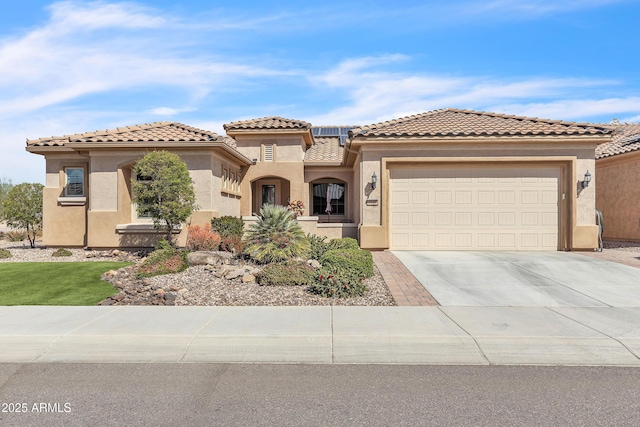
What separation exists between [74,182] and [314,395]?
16175 mm

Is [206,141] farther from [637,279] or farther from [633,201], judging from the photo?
[633,201]

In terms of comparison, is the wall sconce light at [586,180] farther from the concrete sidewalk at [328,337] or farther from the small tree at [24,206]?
the small tree at [24,206]

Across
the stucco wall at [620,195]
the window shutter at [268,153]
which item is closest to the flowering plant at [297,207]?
the window shutter at [268,153]

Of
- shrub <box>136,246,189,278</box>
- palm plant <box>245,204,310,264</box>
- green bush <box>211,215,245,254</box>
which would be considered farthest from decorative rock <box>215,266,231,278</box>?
green bush <box>211,215,245,254</box>

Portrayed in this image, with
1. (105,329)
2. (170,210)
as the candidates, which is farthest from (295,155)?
(105,329)

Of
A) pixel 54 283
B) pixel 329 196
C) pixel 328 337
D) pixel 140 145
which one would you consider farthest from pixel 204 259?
pixel 329 196

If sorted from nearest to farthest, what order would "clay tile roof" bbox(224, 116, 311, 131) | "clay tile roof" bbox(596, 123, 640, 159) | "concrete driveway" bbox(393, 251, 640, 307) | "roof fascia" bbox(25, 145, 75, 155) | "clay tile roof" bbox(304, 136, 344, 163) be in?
"concrete driveway" bbox(393, 251, 640, 307), "roof fascia" bbox(25, 145, 75, 155), "clay tile roof" bbox(596, 123, 640, 159), "clay tile roof" bbox(224, 116, 311, 131), "clay tile roof" bbox(304, 136, 344, 163)

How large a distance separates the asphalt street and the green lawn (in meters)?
3.65

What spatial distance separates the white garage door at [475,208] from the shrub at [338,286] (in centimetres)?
665

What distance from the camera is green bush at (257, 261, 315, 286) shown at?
935 centimetres

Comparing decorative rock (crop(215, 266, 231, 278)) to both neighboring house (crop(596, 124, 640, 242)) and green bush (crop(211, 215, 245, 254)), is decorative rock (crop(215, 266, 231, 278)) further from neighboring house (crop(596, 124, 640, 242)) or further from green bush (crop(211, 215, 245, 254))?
neighboring house (crop(596, 124, 640, 242))

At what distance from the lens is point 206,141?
15.2 metres

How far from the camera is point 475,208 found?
48.8 ft

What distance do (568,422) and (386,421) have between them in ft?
5.25
